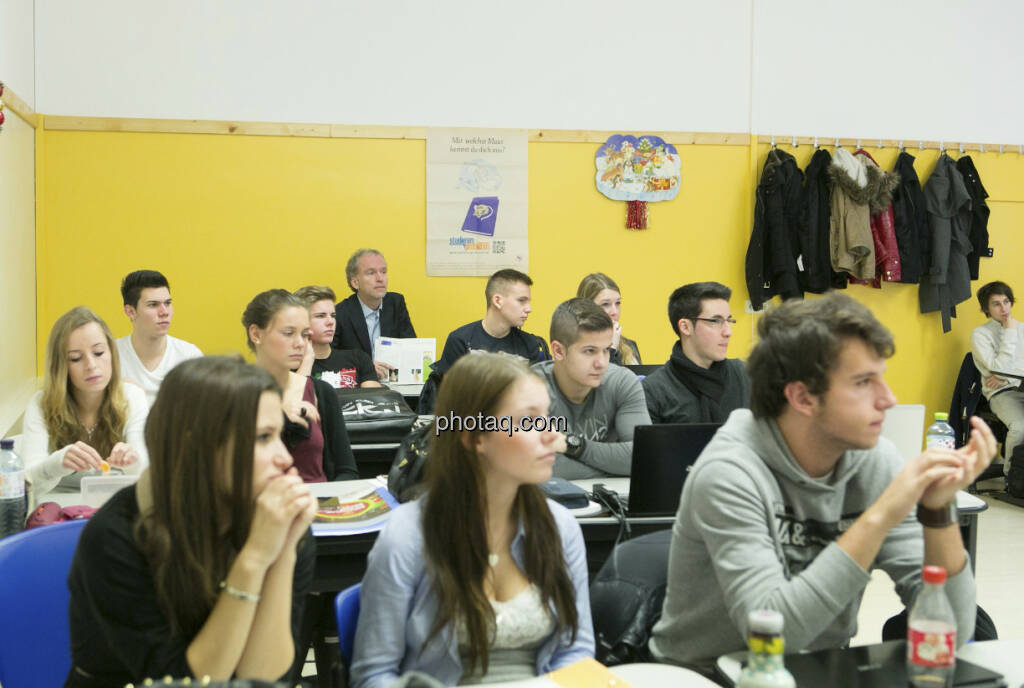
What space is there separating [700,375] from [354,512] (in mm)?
1663

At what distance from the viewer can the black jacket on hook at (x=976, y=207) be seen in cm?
728

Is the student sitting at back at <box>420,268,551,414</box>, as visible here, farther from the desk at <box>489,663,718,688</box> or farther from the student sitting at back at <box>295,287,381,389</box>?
the desk at <box>489,663,718,688</box>

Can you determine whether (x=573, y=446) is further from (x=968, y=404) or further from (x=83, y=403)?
(x=968, y=404)

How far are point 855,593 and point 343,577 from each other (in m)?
1.36

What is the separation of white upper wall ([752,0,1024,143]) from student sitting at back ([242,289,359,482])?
4.64m

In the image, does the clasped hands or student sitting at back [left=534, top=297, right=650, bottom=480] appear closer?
the clasped hands

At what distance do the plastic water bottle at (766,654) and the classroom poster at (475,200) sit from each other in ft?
17.8

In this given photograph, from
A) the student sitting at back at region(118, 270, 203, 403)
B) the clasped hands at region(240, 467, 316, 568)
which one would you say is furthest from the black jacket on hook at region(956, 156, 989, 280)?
the clasped hands at region(240, 467, 316, 568)

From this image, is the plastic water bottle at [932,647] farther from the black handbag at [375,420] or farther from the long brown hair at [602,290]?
the long brown hair at [602,290]

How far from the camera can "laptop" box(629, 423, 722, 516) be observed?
2.72 m

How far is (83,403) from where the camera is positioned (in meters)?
3.26

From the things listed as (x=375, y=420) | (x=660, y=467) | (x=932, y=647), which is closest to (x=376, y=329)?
(x=375, y=420)

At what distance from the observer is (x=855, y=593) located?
172cm

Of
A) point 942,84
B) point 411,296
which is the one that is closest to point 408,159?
point 411,296
